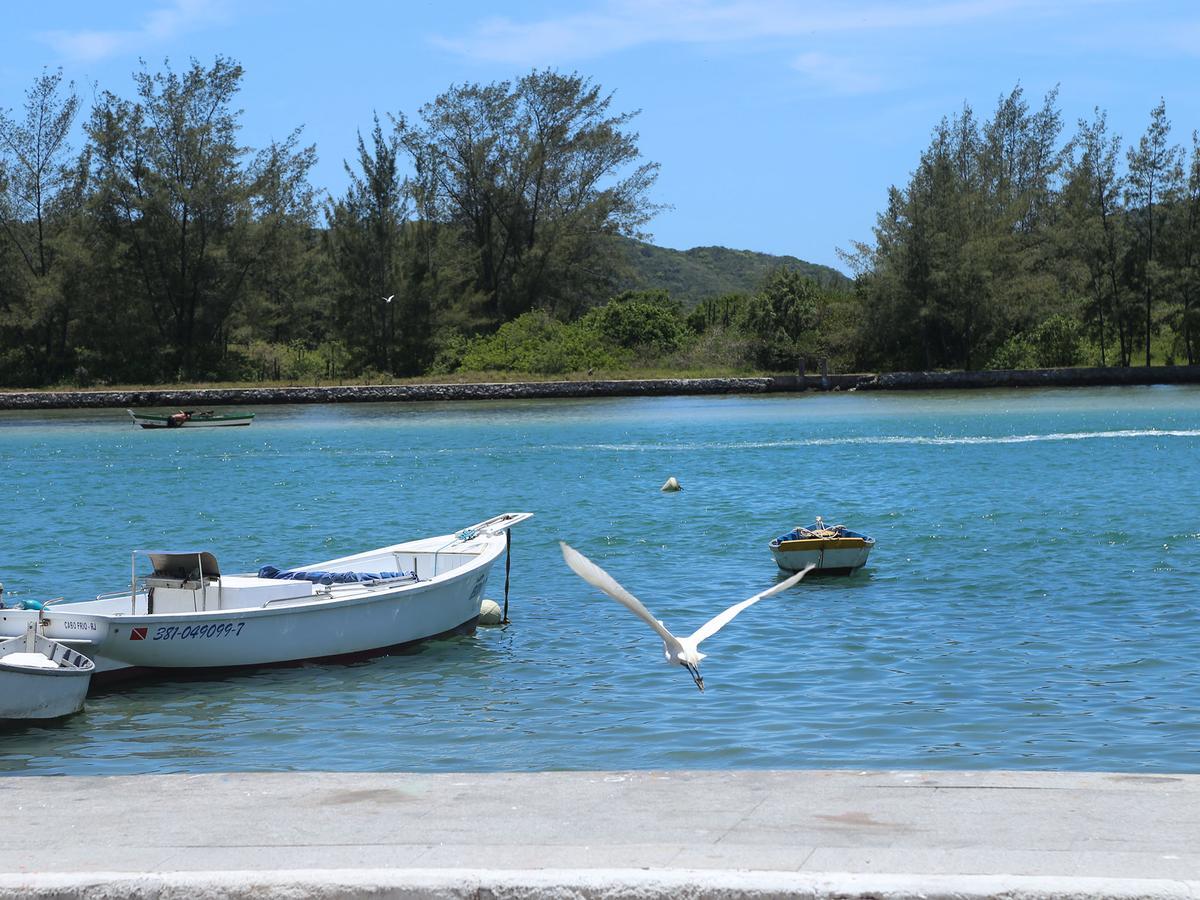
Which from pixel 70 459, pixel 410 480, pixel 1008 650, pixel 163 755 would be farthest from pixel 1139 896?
pixel 70 459

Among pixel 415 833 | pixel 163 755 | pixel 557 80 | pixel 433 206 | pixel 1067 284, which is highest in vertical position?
pixel 557 80

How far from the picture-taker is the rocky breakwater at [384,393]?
279 ft

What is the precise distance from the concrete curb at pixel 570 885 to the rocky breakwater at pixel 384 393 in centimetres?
7939

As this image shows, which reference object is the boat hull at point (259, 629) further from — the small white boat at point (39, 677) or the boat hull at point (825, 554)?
the boat hull at point (825, 554)

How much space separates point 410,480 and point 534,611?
21.2 m

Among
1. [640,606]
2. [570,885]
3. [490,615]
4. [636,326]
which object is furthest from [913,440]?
[636,326]

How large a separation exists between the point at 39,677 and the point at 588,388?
74.4 m

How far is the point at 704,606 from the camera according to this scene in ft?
59.4

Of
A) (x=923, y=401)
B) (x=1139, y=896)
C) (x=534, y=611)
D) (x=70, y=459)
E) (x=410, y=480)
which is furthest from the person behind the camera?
(x=923, y=401)

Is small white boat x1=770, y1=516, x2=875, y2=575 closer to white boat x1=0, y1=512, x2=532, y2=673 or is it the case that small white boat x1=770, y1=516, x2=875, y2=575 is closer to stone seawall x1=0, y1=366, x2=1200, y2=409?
white boat x1=0, y1=512, x2=532, y2=673

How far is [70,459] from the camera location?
48.7 m

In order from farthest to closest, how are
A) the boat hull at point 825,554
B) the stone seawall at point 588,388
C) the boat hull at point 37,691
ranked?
the stone seawall at point 588,388
the boat hull at point 825,554
the boat hull at point 37,691

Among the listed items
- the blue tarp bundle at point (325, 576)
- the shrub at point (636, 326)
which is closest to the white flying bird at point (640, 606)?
the blue tarp bundle at point (325, 576)

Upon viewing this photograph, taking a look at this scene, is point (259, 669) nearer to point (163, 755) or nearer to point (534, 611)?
point (163, 755)
